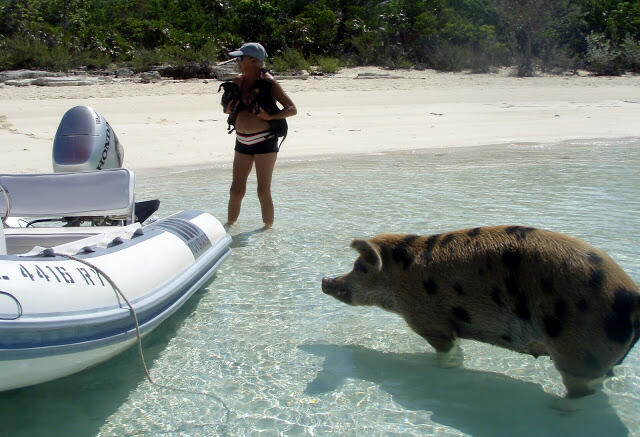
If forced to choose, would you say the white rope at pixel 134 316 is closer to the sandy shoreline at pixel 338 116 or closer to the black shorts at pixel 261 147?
the black shorts at pixel 261 147

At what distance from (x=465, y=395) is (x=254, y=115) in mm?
3503

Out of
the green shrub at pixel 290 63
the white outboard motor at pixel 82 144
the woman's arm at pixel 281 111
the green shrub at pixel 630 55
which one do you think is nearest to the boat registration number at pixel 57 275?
the white outboard motor at pixel 82 144

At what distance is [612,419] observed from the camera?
376cm

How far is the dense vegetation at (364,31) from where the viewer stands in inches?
910

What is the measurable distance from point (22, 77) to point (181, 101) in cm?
570

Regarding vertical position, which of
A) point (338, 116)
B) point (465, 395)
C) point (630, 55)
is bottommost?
point (465, 395)

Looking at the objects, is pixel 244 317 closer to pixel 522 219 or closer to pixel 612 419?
pixel 612 419

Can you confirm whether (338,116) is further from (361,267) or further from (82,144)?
(361,267)

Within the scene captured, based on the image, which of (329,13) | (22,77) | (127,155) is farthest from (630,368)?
(329,13)

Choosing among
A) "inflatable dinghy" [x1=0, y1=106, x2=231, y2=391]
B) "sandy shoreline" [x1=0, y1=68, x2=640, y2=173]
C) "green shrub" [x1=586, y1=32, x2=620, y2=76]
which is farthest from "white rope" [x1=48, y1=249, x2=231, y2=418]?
"green shrub" [x1=586, y1=32, x2=620, y2=76]

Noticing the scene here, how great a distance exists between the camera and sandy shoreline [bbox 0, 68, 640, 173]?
11.8 metres

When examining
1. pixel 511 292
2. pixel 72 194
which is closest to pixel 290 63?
pixel 72 194

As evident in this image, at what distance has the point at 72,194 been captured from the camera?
5488mm

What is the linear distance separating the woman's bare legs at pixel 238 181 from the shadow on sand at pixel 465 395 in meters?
2.72
